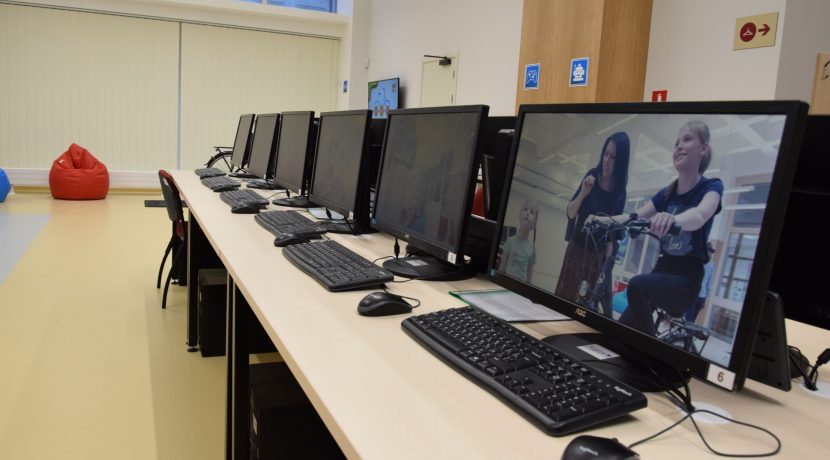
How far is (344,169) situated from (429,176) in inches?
28.7

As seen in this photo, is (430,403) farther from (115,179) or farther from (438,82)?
(115,179)

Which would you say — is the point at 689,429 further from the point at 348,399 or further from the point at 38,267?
the point at 38,267

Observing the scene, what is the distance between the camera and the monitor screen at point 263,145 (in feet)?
12.5

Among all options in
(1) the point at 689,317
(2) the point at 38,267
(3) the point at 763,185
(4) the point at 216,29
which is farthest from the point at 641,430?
(4) the point at 216,29

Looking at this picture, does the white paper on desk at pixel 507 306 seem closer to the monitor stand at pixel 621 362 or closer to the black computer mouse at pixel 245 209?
the monitor stand at pixel 621 362

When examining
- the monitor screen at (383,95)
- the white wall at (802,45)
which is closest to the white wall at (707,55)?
the white wall at (802,45)

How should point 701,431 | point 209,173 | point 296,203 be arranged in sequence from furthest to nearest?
point 209,173, point 296,203, point 701,431

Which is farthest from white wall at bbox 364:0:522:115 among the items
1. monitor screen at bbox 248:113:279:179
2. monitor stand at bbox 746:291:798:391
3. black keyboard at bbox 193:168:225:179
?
monitor stand at bbox 746:291:798:391

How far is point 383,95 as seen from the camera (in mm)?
7953

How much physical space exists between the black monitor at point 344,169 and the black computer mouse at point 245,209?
0.34m

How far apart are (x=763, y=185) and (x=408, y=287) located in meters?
0.97

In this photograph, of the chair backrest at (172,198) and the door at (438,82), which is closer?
the chair backrest at (172,198)

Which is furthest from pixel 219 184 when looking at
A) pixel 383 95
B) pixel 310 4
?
pixel 310 4

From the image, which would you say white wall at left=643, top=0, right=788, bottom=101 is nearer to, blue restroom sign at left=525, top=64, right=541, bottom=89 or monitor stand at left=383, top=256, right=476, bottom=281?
blue restroom sign at left=525, top=64, right=541, bottom=89
